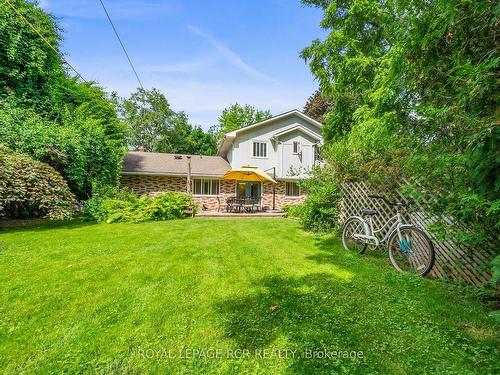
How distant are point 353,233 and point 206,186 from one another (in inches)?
495

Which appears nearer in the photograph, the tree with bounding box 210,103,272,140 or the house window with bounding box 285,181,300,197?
the house window with bounding box 285,181,300,197

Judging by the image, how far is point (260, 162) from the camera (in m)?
17.4

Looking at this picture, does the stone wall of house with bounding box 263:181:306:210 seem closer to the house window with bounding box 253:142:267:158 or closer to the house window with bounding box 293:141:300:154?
the house window with bounding box 253:142:267:158

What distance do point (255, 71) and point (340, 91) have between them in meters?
5.81

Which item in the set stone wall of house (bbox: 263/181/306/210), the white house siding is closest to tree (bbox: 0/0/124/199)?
the white house siding

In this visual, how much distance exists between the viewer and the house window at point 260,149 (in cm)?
1739

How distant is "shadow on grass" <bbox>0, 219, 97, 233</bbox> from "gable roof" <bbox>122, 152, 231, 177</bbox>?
20.4ft

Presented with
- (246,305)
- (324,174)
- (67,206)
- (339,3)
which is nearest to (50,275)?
(246,305)

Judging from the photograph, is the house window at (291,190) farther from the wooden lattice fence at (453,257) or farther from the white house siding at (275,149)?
the wooden lattice fence at (453,257)

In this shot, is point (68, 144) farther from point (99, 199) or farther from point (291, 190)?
point (291, 190)

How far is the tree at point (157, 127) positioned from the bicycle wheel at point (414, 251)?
28897 mm

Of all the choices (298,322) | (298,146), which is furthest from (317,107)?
(298,322)

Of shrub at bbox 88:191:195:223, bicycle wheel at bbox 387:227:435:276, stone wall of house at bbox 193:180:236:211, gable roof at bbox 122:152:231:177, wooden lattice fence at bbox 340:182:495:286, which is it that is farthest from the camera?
stone wall of house at bbox 193:180:236:211

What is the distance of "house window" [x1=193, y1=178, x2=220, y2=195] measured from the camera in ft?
55.3
